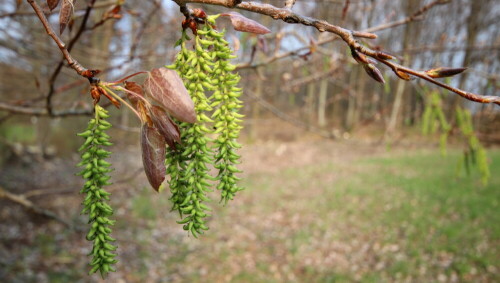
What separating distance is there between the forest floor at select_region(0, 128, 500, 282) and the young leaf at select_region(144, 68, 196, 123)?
3.13m

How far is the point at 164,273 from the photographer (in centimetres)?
578

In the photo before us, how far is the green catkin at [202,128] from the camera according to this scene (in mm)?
694

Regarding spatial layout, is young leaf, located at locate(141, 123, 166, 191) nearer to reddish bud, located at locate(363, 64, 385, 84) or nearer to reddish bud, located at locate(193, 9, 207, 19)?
reddish bud, located at locate(193, 9, 207, 19)

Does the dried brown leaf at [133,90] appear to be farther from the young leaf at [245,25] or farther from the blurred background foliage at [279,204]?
the blurred background foliage at [279,204]

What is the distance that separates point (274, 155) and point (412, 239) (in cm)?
846

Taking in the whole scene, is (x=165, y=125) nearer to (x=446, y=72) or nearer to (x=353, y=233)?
(x=446, y=72)

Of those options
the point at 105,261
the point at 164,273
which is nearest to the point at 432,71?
the point at 105,261

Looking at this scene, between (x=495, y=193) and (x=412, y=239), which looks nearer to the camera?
(x=412, y=239)

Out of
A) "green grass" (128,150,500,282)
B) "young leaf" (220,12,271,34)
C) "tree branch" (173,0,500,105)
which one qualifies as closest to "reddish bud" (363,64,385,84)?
"tree branch" (173,0,500,105)

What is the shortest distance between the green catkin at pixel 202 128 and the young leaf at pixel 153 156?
69 mm

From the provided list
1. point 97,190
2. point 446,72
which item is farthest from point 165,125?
point 446,72

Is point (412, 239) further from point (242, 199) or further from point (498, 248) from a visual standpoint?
point (242, 199)

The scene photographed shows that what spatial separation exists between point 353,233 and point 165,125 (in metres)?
7.54

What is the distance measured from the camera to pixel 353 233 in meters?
7.45
